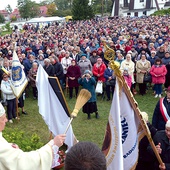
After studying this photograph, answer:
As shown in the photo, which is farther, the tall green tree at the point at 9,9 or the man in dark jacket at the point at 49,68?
the tall green tree at the point at 9,9

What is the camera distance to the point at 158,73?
32.7 ft

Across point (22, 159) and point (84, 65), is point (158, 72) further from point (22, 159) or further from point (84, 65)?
point (22, 159)

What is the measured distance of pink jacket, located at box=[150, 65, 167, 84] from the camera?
392 inches

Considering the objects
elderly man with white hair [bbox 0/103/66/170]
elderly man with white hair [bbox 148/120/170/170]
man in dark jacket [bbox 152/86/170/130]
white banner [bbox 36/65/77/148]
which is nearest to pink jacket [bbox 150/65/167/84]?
man in dark jacket [bbox 152/86/170/130]

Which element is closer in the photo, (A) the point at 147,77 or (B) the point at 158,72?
(B) the point at 158,72

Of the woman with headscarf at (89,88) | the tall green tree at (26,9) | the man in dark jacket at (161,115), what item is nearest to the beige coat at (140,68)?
the woman with headscarf at (89,88)

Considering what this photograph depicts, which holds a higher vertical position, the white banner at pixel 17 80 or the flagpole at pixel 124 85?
the flagpole at pixel 124 85

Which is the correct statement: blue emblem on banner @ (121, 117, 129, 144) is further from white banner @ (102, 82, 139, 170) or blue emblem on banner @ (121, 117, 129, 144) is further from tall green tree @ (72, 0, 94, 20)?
tall green tree @ (72, 0, 94, 20)

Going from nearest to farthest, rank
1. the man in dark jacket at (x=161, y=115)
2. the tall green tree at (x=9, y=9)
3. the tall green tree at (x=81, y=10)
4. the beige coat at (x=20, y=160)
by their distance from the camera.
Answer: the beige coat at (x=20, y=160), the man in dark jacket at (x=161, y=115), the tall green tree at (x=81, y=10), the tall green tree at (x=9, y=9)

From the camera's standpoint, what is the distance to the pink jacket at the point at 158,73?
996 cm

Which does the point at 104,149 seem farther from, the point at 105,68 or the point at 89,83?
the point at 105,68

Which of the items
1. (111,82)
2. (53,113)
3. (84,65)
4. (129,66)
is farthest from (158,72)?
(53,113)

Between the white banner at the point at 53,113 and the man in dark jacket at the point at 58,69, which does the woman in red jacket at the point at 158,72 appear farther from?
the white banner at the point at 53,113

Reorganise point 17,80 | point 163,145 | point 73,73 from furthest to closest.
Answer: point 73,73
point 17,80
point 163,145
